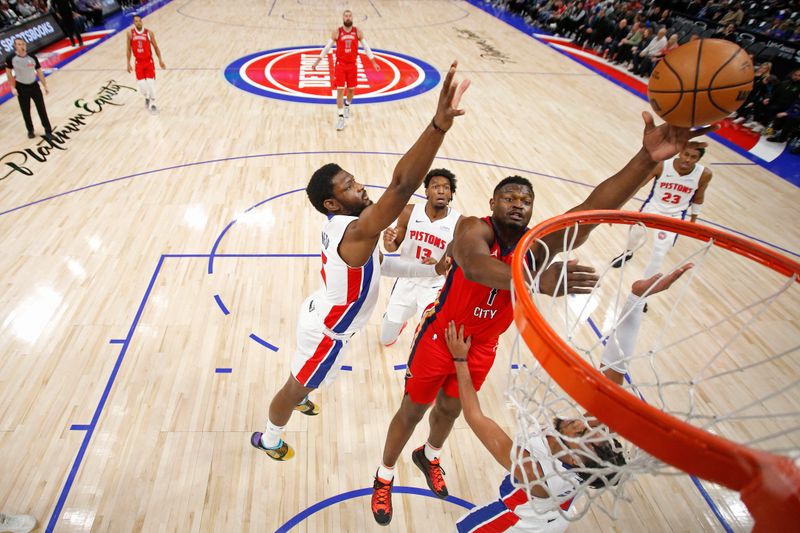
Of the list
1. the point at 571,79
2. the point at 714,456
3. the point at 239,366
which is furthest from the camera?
the point at 571,79

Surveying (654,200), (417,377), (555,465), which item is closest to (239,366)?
(417,377)

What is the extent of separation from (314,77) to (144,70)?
3854 millimetres

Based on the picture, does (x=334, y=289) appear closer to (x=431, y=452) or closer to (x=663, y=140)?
(x=431, y=452)

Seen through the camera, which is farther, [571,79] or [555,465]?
[571,79]

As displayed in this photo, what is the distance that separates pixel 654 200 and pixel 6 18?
14.4 m

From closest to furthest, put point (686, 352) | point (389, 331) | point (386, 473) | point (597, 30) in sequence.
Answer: point (386, 473) → point (389, 331) → point (686, 352) → point (597, 30)

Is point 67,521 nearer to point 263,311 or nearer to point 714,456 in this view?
point 263,311

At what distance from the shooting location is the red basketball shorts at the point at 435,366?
→ 2.59m

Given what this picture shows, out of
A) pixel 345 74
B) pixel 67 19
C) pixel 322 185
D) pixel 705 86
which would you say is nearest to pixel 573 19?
pixel 345 74

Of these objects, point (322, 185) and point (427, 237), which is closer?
point (322, 185)

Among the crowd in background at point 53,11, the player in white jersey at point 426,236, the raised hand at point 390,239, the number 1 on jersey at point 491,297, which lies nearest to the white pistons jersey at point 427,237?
the player in white jersey at point 426,236

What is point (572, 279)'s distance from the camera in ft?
5.70

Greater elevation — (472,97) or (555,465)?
(555,465)

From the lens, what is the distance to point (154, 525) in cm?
287
